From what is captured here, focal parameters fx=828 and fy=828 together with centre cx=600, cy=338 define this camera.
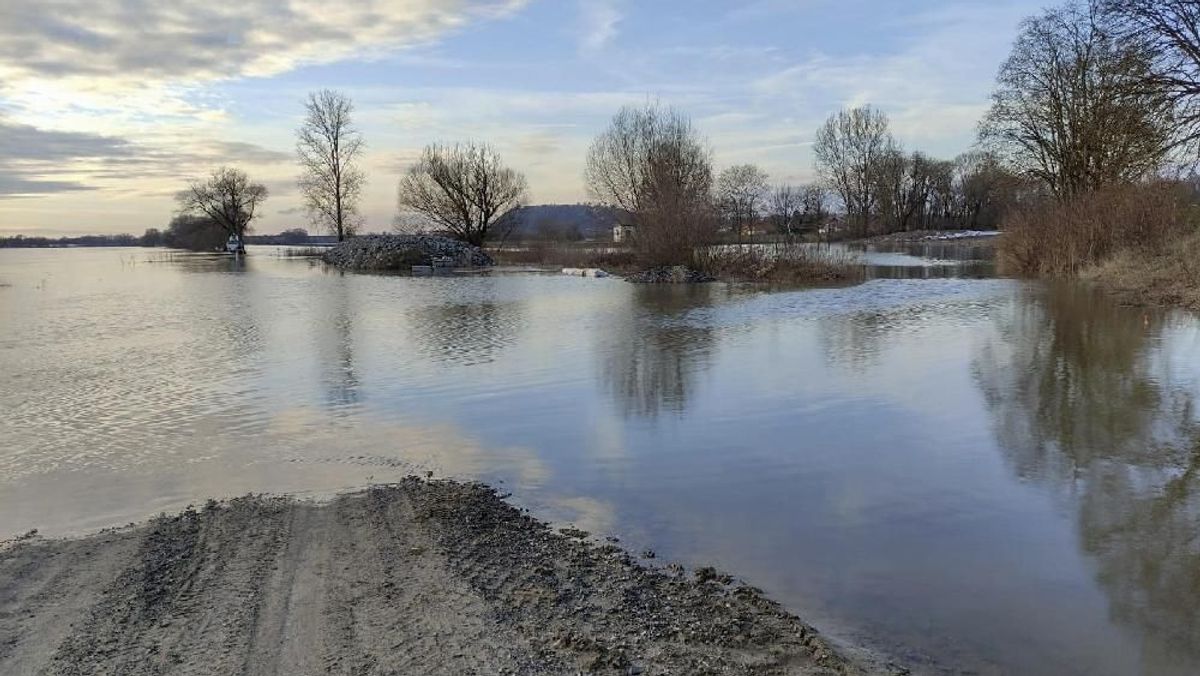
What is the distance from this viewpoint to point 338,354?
14.4 m

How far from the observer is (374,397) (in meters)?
10.7

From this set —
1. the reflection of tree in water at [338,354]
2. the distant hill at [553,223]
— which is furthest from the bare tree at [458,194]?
the reflection of tree in water at [338,354]

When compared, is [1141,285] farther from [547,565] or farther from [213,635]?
[213,635]

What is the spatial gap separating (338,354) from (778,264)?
75.1 ft

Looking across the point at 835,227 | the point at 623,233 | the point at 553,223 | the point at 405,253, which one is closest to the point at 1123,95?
the point at 623,233

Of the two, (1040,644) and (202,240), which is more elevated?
(202,240)

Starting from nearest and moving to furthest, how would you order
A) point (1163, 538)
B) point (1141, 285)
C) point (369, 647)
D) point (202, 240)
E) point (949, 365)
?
point (369, 647) < point (1163, 538) < point (949, 365) < point (1141, 285) < point (202, 240)

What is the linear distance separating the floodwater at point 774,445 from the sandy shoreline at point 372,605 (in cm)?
52

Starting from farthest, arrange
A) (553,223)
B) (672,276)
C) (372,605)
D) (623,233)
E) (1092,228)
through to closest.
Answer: (553,223)
(623,233)
(672,276)
(1092,228)
(372,605)

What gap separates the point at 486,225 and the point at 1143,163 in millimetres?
47949

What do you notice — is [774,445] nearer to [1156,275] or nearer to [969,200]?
[1156,275]

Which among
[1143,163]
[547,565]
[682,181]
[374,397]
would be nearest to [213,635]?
[547,565]

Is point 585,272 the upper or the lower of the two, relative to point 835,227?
lower

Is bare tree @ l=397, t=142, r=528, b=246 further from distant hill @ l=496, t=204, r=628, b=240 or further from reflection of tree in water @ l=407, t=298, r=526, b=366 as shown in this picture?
reflection of tree in water @ l=407, t=298, r=526, b=366
